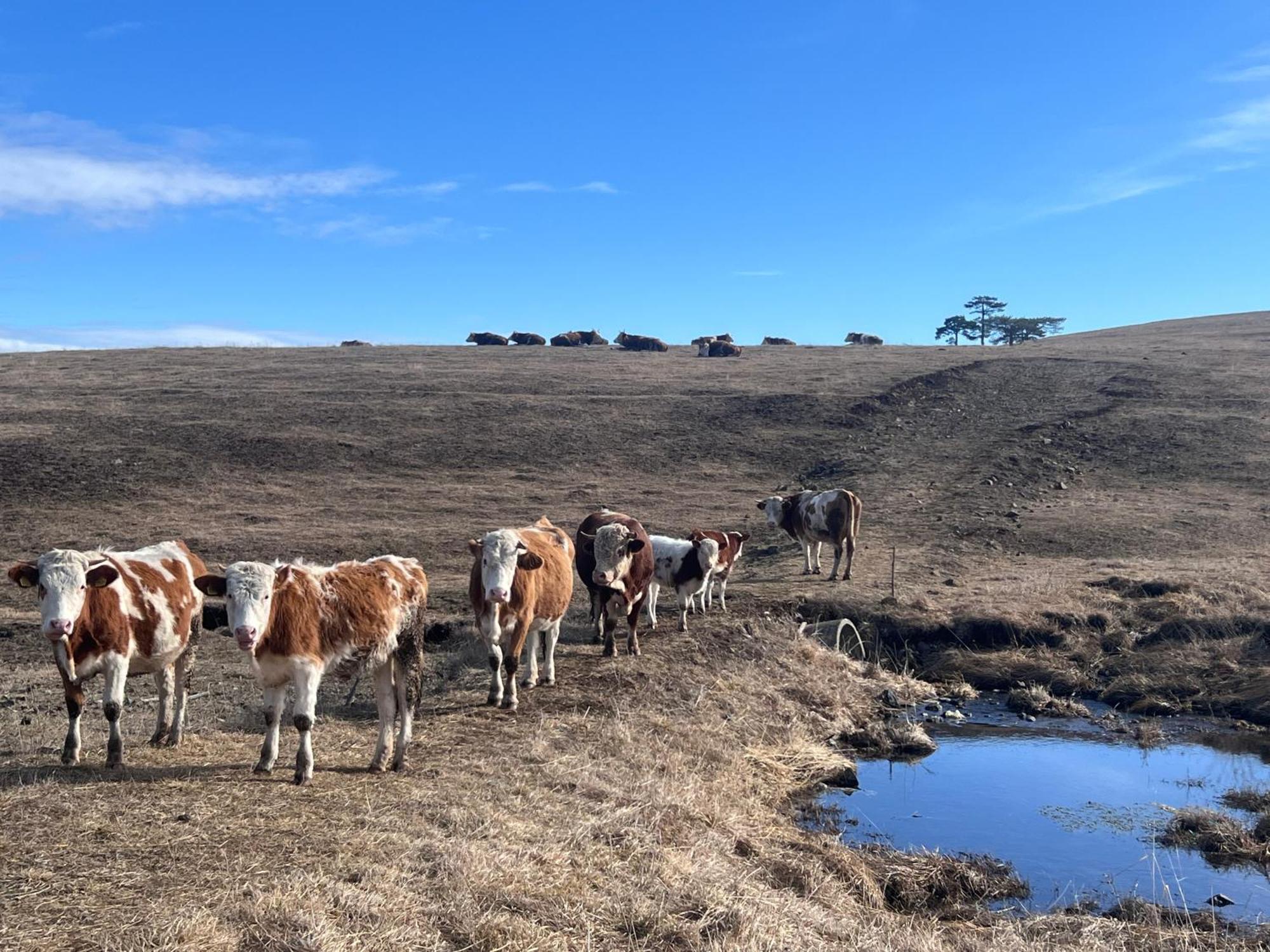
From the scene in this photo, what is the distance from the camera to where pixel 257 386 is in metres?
46.4

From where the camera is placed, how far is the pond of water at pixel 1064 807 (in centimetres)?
993

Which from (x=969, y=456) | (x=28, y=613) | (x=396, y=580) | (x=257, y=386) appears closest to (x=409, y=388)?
(x=257, y=386)

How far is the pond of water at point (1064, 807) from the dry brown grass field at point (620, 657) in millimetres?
791

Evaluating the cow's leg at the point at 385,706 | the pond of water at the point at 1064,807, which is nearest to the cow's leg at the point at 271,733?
the cow's leg at the point at 385,706

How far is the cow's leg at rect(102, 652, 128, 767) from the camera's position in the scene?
9477 millimetres

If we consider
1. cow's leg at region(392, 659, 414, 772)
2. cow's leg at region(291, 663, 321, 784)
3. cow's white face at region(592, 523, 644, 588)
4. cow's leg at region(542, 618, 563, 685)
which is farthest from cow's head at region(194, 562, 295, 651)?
cow's white face at region(592, 523, 644, 588)

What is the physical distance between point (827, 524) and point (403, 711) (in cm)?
1557

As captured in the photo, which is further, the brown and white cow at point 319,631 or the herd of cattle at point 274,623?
the herd of cattle at point 274,623

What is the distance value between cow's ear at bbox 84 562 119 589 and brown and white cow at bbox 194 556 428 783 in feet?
2.82

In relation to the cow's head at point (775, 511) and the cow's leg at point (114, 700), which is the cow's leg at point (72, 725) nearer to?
the cow's leg at point (114, 700)

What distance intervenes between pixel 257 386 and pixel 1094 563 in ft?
114

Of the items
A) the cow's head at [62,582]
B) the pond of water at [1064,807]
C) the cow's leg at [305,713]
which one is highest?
the cow's head at [62,582]

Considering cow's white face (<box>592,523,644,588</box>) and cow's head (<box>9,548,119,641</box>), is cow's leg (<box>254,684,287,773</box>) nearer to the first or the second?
cow's head (<box>9,548,119,641</box>)

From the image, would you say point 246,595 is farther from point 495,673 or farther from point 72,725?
point 495,673
